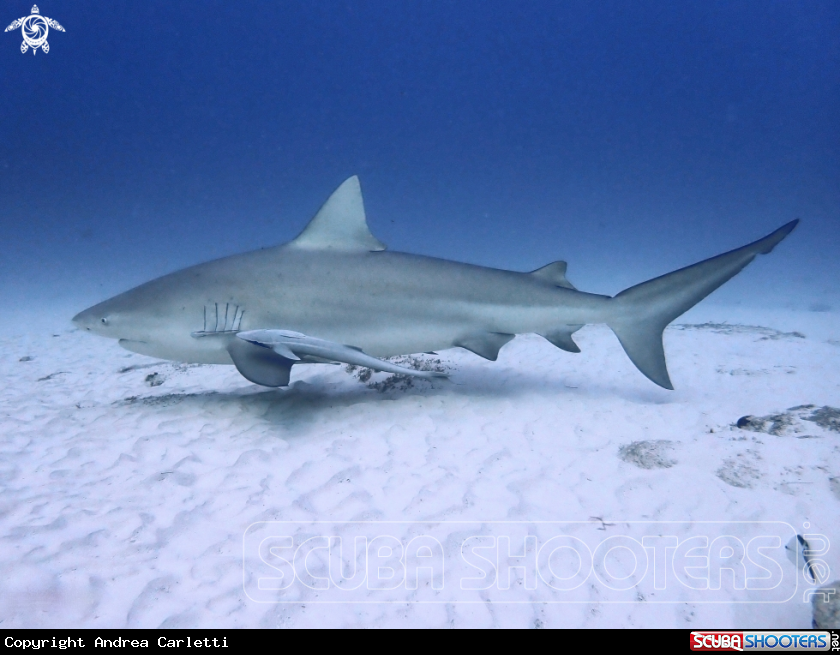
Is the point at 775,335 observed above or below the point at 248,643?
above

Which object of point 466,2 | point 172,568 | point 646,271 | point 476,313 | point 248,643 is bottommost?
point 248,643

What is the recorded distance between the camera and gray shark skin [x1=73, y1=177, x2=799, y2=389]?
415 centimetres

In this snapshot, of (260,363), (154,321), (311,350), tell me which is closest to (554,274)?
(311,350)

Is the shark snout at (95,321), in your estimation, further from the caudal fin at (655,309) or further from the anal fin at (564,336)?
the caudal fin at (655,309)

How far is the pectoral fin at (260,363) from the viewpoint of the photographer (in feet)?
12.0

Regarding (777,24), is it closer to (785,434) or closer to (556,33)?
(556,33)

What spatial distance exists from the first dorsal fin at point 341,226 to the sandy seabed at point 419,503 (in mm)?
1783

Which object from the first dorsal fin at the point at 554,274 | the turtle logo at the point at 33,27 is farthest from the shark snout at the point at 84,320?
the turtle logo at the point at 33,27

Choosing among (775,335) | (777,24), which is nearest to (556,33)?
(777,24)

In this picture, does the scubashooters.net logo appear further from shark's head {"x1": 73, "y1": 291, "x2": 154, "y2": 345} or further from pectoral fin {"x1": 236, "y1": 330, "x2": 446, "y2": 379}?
shark's head {"x1": 73, "y1": 291, "x2": 154, "y2": 345}

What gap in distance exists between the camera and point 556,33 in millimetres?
95188

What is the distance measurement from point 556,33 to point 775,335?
371 feet

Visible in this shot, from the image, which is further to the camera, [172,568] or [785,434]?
[785,434]

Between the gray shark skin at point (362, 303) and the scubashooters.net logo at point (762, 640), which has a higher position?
the gray shark skin at point (362, 303)
